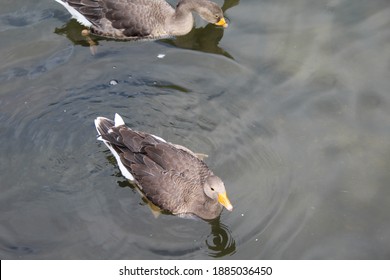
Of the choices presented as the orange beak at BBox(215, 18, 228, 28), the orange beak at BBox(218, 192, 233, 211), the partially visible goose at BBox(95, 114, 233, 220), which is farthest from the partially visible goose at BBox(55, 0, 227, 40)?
the orange beak at BBox(218, 192, 233, 211)

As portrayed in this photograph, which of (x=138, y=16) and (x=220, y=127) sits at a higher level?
(x=138, y=16)

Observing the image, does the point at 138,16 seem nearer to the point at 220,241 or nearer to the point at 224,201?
the point at 224,201

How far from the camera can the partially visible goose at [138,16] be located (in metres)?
10.8

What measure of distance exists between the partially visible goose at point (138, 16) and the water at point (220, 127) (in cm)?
26

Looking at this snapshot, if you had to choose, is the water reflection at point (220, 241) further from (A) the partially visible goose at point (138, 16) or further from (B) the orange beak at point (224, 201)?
(A) the partially visible goose at point (138, 16)

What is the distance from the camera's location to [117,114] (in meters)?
8.70

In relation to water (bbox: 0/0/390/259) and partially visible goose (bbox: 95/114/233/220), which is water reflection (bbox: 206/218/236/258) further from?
partially visible goose (bbox: 95/114/233/220)

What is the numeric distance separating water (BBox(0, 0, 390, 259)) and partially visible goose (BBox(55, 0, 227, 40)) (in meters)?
0.26

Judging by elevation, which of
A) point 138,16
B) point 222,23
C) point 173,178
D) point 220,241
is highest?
point 138,16

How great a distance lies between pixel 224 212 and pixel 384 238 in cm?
218

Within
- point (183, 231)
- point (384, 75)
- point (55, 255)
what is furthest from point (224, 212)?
point (384, 75)

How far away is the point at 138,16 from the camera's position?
10844mm

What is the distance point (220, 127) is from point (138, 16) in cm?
316

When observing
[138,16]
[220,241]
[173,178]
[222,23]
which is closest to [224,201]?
[220,241]
